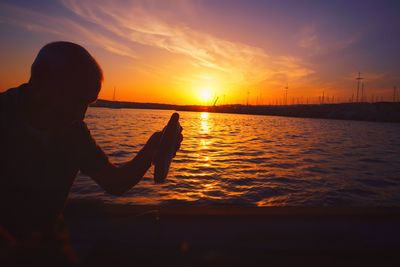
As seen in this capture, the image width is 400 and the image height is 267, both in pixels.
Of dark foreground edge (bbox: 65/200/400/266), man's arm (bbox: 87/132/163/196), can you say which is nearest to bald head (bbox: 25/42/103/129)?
man's arm (bbox: 87/132/163/196)

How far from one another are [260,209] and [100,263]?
7.73 ft

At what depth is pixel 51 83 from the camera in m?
1.67

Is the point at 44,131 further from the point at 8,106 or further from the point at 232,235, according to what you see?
the point at 232,235

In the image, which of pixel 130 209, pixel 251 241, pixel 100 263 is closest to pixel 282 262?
pixel 251 241

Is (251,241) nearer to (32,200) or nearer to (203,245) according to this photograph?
(203,245)

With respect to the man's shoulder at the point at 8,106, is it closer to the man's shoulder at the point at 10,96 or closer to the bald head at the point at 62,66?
the man's shoulder at the point at 10,96

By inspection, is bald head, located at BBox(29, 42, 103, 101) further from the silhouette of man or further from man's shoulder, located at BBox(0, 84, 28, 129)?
man's shoulder, located at BBox(0, 84, 28, 129)

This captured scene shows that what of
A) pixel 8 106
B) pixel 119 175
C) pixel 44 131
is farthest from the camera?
pixel 119 175

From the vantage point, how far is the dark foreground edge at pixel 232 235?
2299 millimetres

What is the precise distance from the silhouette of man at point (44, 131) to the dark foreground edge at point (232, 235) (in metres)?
0.54

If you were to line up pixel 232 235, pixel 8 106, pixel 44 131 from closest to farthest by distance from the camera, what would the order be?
pixel 8 106 → pixel 44 131 → pixel 232 235

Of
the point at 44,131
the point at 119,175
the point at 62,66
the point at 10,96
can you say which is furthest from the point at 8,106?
the point at 119,175

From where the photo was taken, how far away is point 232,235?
295cm

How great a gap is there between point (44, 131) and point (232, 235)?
2135 mm
